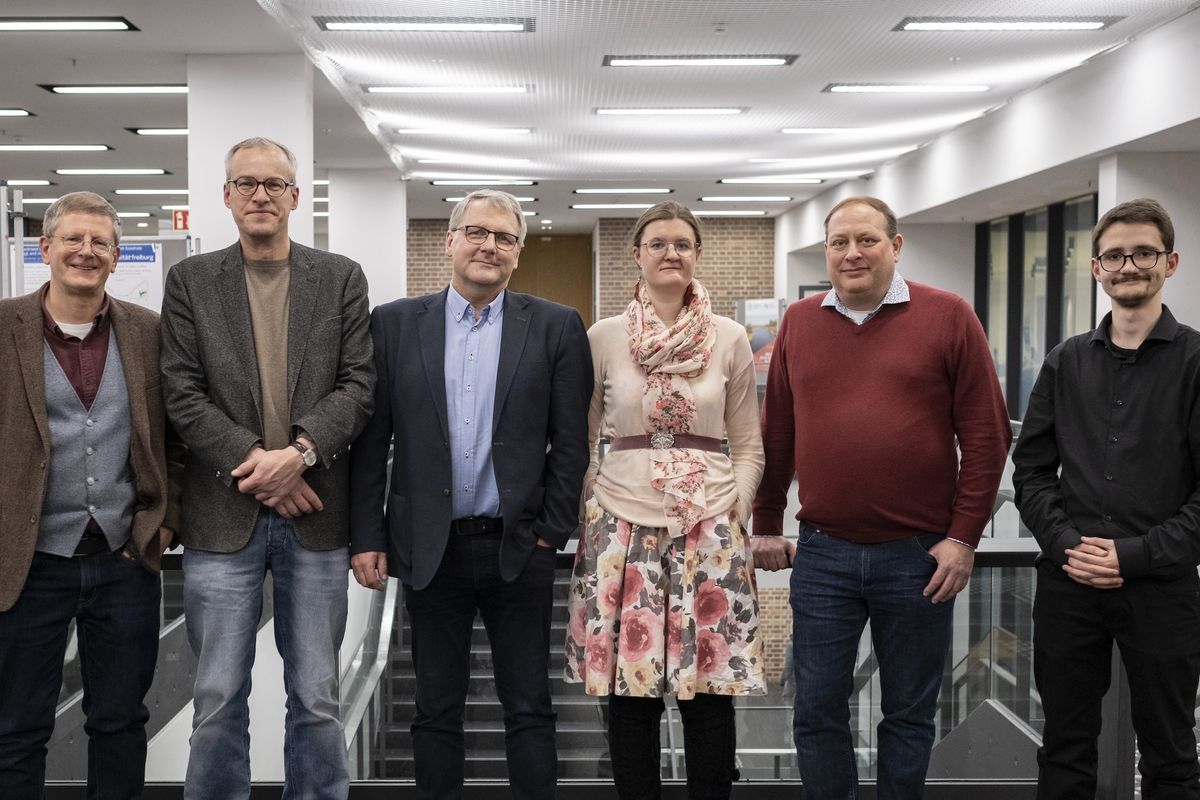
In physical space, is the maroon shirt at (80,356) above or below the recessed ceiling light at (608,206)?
below

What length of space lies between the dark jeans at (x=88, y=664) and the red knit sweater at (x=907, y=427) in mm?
1529

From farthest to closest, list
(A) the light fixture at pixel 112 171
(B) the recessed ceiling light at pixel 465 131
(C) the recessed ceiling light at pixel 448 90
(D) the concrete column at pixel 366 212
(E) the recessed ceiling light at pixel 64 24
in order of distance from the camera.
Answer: (A) the light fixture at pixel 112 171 < (D) the concrete column at pixel 366 212 < (B) the recessed ceiling light at pixel 465 131 < (C) the recessed ceiling light at pixel 448 90 < (E) the recessed ceiling light at pixel 64 24

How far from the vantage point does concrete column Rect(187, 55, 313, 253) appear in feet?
25.1

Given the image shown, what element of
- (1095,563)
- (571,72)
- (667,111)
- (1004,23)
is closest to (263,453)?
(1095,563)

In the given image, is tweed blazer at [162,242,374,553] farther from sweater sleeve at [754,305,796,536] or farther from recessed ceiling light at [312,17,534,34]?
recessed ceiling light at [312,17,534,34]

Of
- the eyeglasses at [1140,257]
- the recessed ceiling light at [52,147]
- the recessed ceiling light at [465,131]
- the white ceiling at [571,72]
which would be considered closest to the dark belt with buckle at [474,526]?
the eyeglasses at [1140,257]

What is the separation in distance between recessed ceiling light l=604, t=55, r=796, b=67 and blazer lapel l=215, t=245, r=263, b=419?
6.55 metres

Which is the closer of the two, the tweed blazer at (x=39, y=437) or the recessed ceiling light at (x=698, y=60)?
the tweed blazer at (x=39, y=437)

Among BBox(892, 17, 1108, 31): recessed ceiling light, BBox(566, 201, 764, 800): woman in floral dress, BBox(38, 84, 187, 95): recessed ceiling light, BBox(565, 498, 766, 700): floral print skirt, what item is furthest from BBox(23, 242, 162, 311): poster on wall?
BBox(892, 17, 1108, 31): recessed ceiling light

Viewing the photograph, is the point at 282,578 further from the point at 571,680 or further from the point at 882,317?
the point at 882,317

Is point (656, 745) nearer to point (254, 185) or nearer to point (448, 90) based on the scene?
point (254, 185)

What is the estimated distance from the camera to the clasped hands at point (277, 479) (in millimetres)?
2332

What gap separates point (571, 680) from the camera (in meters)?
2.63

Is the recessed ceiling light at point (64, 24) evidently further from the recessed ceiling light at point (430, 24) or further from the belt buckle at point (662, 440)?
the belt buckle at point (662, 440)
